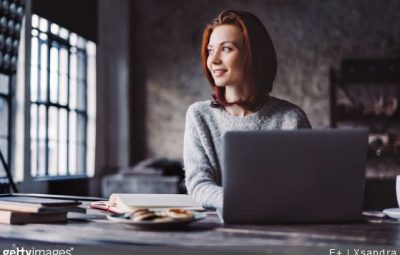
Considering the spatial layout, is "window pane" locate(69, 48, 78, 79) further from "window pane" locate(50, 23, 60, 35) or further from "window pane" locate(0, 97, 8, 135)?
"window pane" locate(0, 97, 8, 135)

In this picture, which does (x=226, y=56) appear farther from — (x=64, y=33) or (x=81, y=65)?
(x=81, y=65)

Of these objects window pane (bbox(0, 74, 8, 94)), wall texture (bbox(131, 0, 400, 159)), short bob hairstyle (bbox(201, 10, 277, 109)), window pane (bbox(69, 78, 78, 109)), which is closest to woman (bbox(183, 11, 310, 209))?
short bob hairstyle (bbox(201, 10, 277, 109))

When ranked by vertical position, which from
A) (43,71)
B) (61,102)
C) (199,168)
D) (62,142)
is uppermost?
(43,71)

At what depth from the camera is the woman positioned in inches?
68.6

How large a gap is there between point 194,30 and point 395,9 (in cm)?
200

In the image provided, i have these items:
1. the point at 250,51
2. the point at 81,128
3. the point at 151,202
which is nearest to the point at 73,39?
the point at 81,128

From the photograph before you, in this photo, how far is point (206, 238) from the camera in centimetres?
101

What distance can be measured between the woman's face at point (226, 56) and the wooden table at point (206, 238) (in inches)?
24.4

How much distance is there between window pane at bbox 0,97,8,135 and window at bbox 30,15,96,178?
0.34 meters

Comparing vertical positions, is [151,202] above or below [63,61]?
below

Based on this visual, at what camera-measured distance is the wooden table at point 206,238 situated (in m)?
0.91

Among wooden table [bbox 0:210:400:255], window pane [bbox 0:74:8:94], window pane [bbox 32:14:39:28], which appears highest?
window pane [bbox 32:14:39:28]

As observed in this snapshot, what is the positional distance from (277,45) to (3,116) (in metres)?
2.88

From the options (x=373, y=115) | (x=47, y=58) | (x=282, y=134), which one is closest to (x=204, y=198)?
(x=282, y=134)
